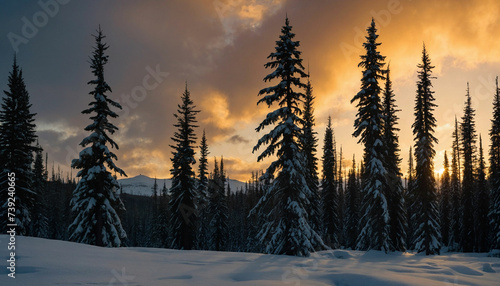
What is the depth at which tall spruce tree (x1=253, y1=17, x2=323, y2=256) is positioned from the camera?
17.4 metres

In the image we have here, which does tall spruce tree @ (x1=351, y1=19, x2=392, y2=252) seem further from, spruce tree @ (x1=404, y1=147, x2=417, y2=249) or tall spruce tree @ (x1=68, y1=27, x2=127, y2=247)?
tall spruce tree @ (x1=68, y1=27, x2=127, y2=247)

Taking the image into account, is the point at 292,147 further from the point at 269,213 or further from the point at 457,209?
the point at 457,209

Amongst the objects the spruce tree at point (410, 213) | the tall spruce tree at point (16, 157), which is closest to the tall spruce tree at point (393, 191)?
the spruce tree at point (410, 213)

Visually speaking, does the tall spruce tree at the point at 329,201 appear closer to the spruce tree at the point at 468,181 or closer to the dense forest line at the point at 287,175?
the dense forest line at the point at 287,175

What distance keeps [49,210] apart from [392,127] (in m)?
80.3

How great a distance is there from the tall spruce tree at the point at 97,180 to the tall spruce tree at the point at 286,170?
475 inches

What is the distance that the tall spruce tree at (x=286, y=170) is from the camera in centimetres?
1742

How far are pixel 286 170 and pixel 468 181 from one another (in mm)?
37308

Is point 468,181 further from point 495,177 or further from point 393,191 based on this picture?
point 393,191

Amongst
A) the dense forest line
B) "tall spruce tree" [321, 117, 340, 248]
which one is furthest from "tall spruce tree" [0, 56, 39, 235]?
"tall spruce tree" [321, 117, 340, 248]

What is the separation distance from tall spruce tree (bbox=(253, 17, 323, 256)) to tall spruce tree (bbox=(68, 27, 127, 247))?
12.1m

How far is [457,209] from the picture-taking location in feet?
156

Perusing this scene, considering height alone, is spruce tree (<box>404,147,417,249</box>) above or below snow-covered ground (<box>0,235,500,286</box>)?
below

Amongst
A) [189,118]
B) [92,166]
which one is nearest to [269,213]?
[92,166]
